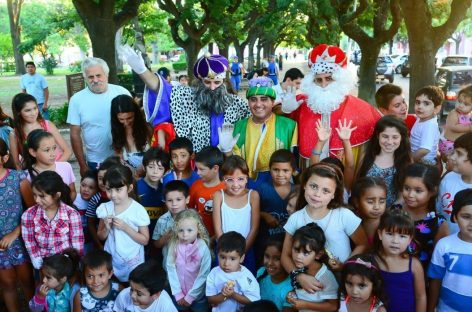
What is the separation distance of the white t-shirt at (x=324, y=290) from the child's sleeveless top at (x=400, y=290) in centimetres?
32

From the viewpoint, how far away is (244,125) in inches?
163

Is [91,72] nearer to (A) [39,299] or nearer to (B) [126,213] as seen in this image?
(B) [126,213]

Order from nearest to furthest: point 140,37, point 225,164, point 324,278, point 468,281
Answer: point 468,281 < point 324,278 < point 225,164 < point 140,37

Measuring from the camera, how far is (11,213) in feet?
11.2

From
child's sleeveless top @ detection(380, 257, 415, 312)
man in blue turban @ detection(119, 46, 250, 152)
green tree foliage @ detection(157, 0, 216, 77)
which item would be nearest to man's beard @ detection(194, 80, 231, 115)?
man in blue turban @ detection(119, 46, 250, 152)

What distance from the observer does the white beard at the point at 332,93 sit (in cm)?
393

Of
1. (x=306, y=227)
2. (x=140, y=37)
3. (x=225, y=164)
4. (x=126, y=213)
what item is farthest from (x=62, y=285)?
(x=140, y=37)

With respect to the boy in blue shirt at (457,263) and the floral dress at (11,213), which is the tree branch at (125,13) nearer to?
the floral dress at (11,213)

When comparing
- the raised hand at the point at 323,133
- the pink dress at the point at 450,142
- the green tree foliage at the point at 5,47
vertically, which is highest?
the green tree foliage at the point at 5,47

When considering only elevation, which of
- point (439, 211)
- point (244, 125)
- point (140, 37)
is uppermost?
point (140, 37)

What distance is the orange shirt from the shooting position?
3.73 meters

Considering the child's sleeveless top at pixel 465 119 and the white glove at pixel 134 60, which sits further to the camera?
the child's sleeveless top at pixel 465 119

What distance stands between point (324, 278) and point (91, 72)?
9.53 ft

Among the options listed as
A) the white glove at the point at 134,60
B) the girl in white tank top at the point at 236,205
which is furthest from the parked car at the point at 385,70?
the girl in white tank top at the point at 236,205
